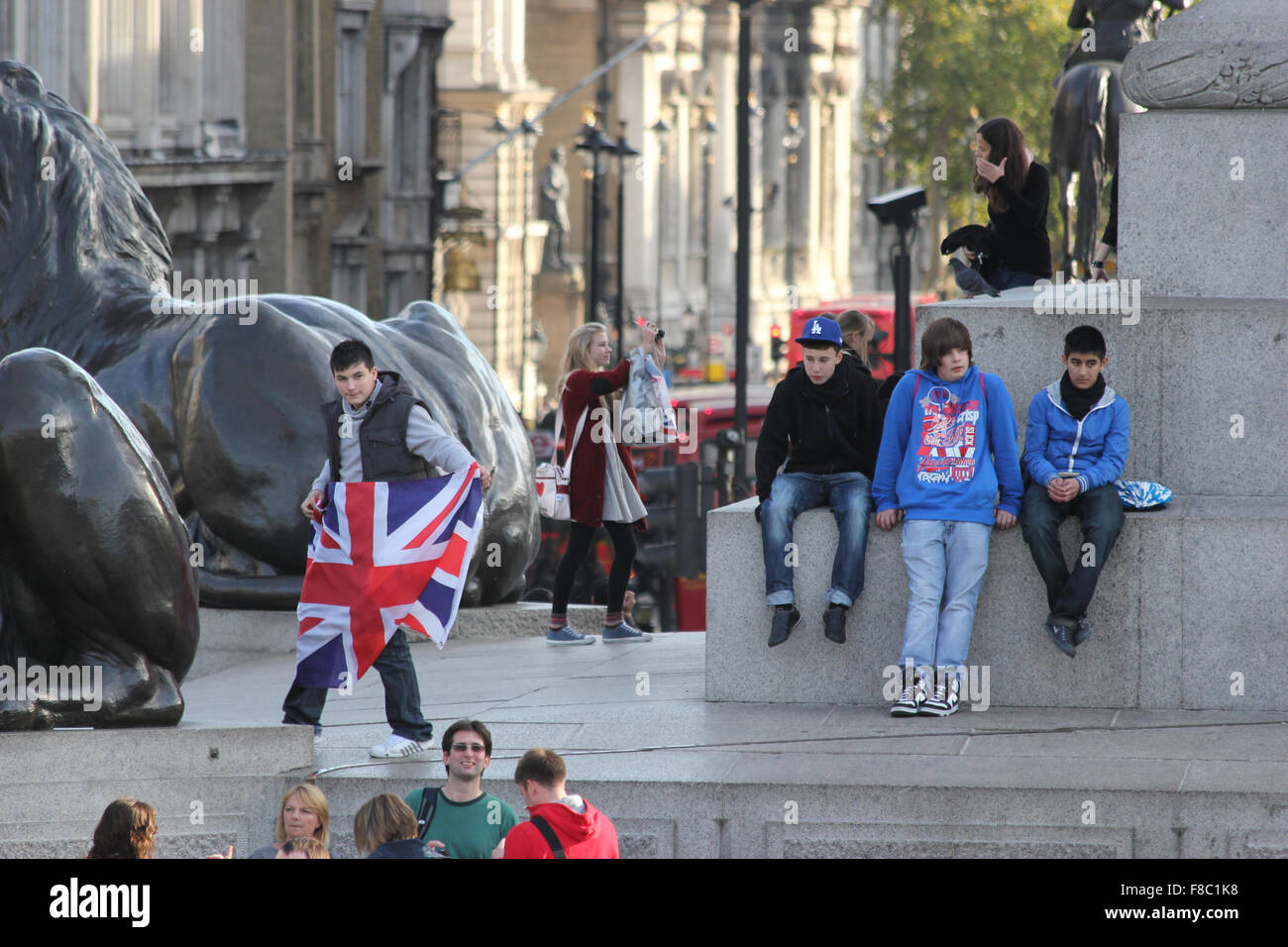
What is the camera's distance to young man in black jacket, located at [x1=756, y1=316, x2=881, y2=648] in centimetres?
1095

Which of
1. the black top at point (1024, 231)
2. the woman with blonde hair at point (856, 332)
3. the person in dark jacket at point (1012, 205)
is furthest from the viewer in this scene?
the black top at point (1024, 231)

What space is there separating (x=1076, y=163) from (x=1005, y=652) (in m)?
10.4

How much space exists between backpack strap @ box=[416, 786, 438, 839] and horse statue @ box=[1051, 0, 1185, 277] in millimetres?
11459

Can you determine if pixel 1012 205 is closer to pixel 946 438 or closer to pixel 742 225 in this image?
pixel 946 438

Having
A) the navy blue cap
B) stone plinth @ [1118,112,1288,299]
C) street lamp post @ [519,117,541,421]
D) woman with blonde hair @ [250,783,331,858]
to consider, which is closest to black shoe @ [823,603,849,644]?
the navy blue cap

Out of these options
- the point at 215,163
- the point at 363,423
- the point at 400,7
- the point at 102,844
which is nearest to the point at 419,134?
the point at 400,7

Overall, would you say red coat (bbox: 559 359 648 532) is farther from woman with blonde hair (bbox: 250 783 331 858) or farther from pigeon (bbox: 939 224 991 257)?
woman with blonde hair (bbox: 250 783 331 858)

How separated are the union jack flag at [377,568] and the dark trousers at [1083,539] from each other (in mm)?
2347

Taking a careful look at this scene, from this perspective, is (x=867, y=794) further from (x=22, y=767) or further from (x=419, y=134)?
(x=419, y=134)

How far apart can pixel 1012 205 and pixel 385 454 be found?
Answer: 375 cm

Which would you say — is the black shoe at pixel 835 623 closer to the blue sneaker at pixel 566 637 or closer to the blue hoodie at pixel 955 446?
the blue hoodie at pixel 955 446

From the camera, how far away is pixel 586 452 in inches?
555

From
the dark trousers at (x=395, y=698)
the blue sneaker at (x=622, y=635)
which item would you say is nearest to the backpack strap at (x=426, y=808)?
the dark trousers at (x=395, y=698)

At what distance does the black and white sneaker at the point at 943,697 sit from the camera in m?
10.7
